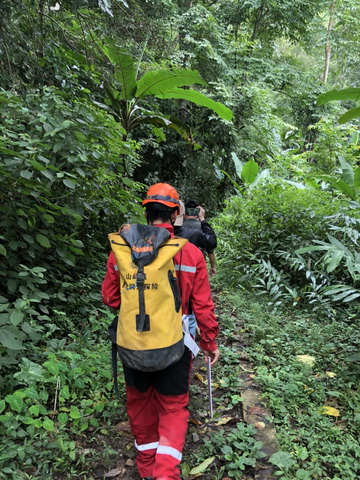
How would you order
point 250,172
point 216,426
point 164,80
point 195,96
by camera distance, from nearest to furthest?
point 216,426 < point 164,80 < point 195,96 < point 250,172

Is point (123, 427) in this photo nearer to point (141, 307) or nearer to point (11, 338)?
point (11, 338)

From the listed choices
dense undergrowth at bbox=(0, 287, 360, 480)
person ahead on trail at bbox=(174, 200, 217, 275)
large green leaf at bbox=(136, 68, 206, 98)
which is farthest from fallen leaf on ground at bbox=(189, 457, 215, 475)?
large green leaf at bbox=(136, 68, 206, 98)

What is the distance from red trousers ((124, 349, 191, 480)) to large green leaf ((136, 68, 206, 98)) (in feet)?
15.5

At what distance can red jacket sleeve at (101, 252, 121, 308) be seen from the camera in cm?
204

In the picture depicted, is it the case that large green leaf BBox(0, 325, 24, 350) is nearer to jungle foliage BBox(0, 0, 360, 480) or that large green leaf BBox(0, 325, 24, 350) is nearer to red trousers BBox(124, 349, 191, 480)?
jungle foliage BBox(0, 0, 360, 480)

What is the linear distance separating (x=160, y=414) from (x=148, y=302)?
761 mm

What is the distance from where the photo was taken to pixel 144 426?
2.07 meters

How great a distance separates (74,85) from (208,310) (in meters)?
3.74

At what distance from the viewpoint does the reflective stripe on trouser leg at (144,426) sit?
6.72 feet

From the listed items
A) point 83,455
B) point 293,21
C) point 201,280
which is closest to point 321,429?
point 201,280

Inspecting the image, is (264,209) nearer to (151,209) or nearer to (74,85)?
(74,85)

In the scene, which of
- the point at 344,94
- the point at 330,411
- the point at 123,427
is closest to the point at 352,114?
the point at 344,94

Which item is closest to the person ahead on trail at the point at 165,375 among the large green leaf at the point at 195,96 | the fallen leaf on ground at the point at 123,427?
the fallen leaf on ground at the point at 123,427

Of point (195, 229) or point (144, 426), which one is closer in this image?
point (144, 426)
